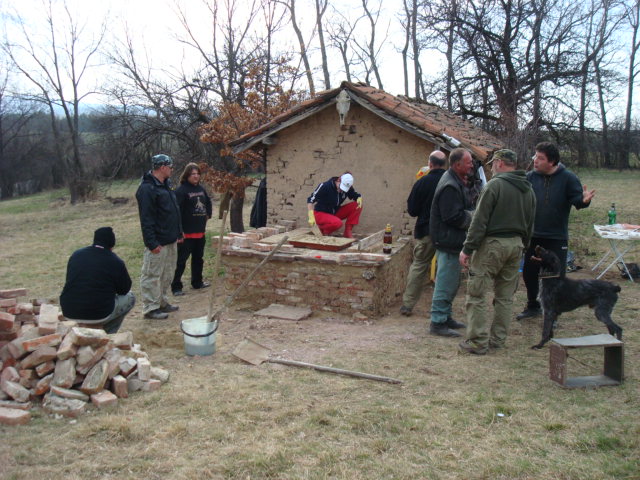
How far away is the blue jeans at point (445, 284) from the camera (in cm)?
579

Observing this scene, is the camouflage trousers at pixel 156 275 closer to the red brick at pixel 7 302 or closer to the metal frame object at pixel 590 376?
the red brick at pixel 7 302

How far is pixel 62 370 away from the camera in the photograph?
167 inches

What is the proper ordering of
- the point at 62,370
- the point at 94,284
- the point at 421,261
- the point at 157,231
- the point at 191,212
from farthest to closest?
the point at 191,212
the point at 157,231
the point at 421,261
the point at 94,284
the point at 62,370

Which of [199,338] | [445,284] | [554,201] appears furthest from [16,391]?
[554,201]

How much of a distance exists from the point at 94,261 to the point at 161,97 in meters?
8.76

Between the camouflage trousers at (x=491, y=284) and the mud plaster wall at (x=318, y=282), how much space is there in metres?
1.74

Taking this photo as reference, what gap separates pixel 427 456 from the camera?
338cm

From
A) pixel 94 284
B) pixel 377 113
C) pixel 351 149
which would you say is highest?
pixel 377 113

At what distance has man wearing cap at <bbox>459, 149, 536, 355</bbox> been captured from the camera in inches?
194

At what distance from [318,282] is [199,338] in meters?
2.05

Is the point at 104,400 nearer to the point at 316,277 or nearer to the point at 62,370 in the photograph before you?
the point at 62,370

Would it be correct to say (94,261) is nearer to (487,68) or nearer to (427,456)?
(427,456)

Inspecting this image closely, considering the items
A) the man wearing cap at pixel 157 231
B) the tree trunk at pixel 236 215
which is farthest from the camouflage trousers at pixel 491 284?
the tree trunk at pixel 236 215

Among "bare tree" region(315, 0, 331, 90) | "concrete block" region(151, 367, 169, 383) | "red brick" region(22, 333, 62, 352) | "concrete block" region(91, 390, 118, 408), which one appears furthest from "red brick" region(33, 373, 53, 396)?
"bare tree" region(315, 0, 331, 90)
